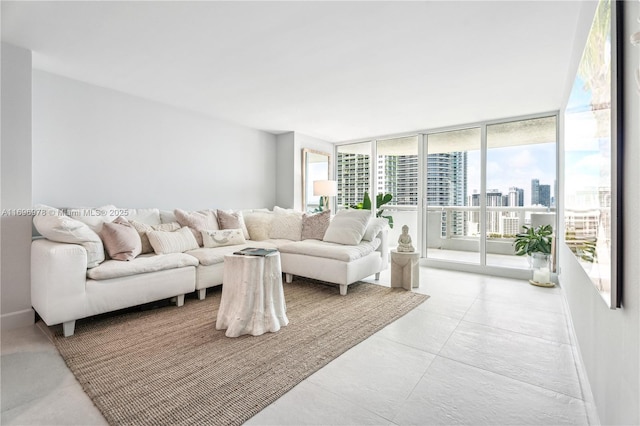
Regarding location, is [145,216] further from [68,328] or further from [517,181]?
[517,181]

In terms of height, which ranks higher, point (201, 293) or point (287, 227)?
point (287, 227)

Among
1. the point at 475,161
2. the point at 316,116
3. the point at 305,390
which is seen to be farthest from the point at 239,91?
the point at 475,161

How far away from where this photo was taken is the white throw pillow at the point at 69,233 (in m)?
2.39

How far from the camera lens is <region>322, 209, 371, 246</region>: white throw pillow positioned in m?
3.85

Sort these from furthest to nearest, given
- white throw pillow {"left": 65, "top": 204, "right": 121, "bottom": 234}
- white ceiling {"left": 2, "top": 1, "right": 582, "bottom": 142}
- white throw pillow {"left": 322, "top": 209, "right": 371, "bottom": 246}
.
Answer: white throw pillow {"left": 322, "top": 209, "right": 371, "bottom": 246} < white throw pillow {"left": 65, "top": 204, "right": 121, "bottom": 234} < white ceiling {"left": 2, "top": 1, "right": 582, "bottom": 142}

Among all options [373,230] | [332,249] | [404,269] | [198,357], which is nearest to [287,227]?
[332,249]

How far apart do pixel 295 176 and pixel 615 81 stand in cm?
474

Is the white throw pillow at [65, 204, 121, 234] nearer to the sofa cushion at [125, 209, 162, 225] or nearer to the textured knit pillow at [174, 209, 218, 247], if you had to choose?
the sofa cushion at [125, 209, 162, 225]

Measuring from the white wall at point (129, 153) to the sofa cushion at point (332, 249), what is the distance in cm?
164

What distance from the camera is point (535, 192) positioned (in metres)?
4.38

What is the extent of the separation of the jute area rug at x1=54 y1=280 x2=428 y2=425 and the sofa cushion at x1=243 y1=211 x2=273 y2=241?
1497 mm

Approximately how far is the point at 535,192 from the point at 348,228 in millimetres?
2768

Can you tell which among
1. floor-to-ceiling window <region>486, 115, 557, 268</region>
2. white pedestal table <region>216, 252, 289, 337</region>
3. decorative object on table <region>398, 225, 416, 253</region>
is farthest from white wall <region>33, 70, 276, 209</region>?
floor-to-ceiling window <region>486, 115, 557, 268</region>

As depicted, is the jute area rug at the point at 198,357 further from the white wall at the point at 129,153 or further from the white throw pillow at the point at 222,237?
the white wall at the point at 129,153
